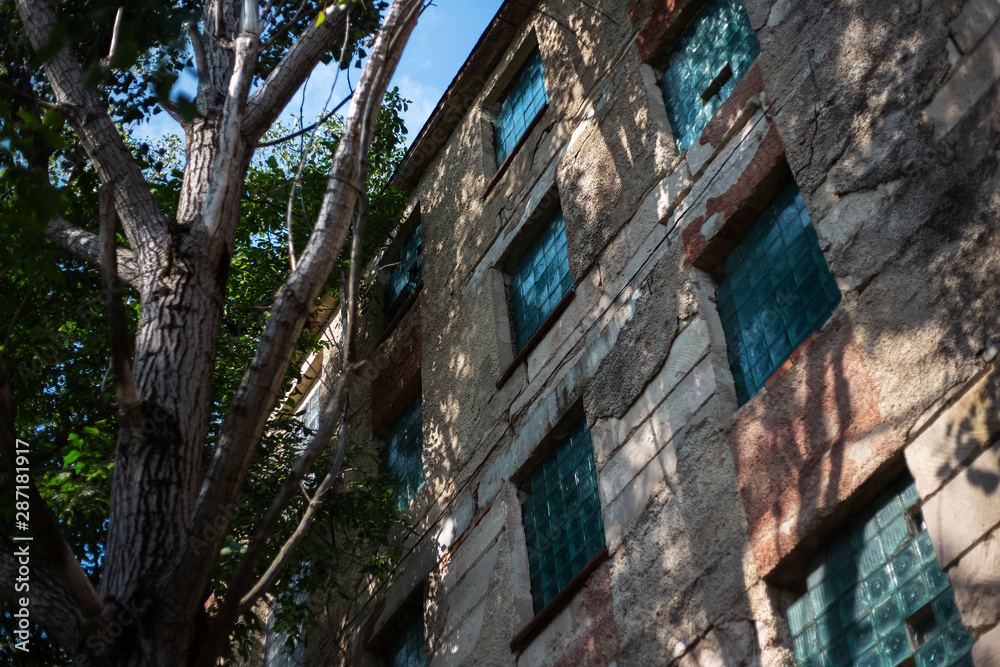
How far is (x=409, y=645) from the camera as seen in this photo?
30.0 feet

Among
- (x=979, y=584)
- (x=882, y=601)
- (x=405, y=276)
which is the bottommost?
(x=979, y=584)

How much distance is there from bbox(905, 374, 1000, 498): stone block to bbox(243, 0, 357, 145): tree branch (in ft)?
15.0

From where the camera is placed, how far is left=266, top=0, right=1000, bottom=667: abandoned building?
4.91m

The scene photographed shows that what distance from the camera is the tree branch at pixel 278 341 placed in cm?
451

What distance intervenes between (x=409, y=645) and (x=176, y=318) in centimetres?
459

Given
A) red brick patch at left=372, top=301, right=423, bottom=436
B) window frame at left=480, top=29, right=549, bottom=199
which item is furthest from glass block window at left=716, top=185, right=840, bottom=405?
red brick patch at left=372, top=301, right=423, bottom=436

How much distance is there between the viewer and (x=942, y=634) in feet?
14.8

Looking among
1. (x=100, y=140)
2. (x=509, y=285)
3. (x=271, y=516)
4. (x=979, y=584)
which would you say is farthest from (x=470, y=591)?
(x=979, y=584)

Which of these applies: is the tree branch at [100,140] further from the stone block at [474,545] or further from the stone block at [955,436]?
the stone block at [955,436]

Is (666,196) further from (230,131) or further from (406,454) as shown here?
(406,454)

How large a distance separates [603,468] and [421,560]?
2771 millimetres

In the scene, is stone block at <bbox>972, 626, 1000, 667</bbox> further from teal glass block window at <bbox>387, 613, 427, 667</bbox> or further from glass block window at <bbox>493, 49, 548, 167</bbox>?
glass block window at <bbox>493, 49, 548, 167</bbox>

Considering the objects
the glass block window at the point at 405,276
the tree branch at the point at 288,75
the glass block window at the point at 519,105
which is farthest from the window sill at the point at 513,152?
the tree branch at the point at 288,75

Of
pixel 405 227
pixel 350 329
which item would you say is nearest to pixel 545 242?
pixel 405 227
